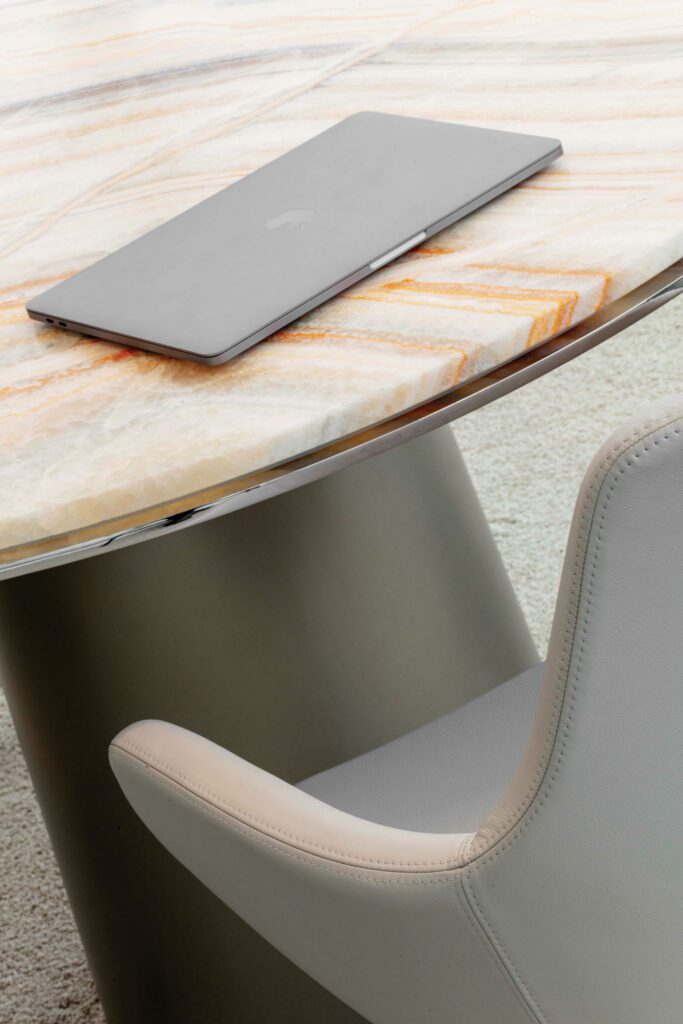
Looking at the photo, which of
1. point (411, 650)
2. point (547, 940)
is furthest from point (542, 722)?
point (411, 650)

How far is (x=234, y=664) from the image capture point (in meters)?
1.06

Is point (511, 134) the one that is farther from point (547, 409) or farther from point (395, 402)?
point (547, 409)

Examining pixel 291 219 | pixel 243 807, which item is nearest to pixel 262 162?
pixel 291 219

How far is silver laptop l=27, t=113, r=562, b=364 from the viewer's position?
76cm

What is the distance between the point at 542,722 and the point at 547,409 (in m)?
1.66

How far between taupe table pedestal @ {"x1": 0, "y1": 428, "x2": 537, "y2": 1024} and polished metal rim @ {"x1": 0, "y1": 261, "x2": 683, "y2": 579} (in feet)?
1.11

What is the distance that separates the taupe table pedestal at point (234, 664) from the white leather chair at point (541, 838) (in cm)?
23

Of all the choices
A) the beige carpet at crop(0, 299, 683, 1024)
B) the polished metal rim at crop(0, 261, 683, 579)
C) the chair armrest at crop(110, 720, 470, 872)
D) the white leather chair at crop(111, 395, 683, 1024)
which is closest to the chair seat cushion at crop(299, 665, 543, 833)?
the white leather chair at crop(111, 395, 683, 1024)

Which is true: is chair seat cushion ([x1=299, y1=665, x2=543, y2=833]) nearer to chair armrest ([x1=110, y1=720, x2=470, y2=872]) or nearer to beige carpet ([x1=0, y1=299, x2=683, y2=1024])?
chair armrest ([x1=110, y1=720, x2=470, y2=872])

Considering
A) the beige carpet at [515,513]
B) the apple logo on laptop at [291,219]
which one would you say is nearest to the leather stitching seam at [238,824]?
the apple logo on laptop at [291,219]

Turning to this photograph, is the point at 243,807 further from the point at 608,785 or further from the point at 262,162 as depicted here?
the point at 262,162

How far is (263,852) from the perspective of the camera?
72 centimetres

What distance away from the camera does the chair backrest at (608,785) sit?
18.9 inches

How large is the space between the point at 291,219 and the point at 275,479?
9.0 inches
